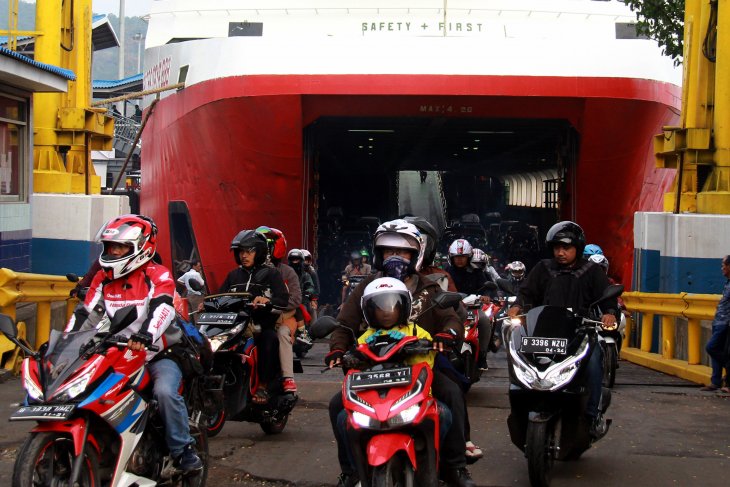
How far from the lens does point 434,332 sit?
5.77m

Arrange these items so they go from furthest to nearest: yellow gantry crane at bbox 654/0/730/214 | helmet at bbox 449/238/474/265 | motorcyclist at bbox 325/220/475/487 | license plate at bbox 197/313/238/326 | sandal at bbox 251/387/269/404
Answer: yellow gantry crane at bbox 654/0/730/214, helmet at bbox 449/238/474/265, sandal at bbox 251/387/269/404, license plate at bbox 197/313/238/326, motorcyclist at bbox 325/220/475/487

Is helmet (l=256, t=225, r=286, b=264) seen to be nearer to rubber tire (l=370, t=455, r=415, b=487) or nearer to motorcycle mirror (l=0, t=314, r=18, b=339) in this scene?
motorcycle mirror (l=0, t=314, r=18, b=339)

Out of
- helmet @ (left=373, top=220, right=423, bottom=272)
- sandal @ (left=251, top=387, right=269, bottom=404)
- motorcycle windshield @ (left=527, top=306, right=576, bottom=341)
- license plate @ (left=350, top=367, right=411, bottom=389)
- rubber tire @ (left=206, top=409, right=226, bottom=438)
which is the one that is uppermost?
helmet @ (left=373, top=220, right=423, bottom=272)

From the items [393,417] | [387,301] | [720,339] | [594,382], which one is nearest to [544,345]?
[594,382]

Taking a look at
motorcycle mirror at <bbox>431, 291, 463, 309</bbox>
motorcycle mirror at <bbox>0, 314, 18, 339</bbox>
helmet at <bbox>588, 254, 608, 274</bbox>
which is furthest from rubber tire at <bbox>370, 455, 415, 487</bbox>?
helmet at <bbox>588, 254, 608, 274</bbox>

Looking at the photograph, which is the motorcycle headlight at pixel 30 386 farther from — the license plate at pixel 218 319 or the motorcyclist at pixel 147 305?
the license plate at pixel 218 319

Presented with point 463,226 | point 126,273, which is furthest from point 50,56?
point 463,226

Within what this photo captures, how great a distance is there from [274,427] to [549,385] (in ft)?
8.30

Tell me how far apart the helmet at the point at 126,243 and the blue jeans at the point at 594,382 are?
261 cm

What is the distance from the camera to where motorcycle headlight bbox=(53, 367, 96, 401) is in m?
4.75

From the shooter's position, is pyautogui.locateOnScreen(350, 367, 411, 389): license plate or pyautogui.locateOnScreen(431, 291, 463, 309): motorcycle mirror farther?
pyautogui.locateOnScreen(431, 291, 463, 309): motorcycle mirror

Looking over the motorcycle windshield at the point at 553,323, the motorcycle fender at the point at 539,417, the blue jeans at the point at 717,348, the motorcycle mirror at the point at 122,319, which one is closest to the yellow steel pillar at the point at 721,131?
the blue jeans at the point at 717,348

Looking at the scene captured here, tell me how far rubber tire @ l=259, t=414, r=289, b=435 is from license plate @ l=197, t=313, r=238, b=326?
91 centimetres

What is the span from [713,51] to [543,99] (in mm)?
5749
